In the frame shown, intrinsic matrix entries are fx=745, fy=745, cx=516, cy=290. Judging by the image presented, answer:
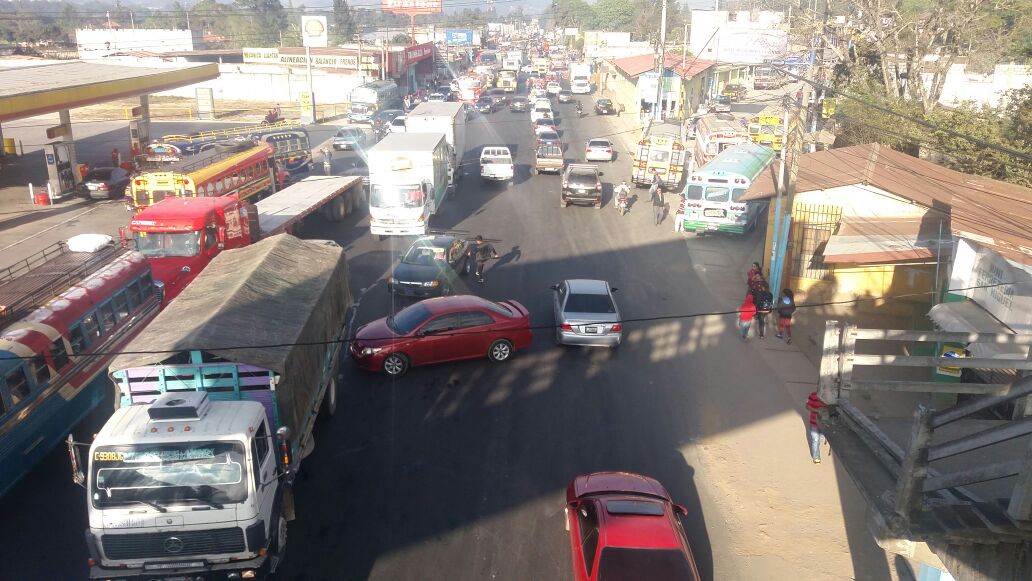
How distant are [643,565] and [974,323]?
24.3ft

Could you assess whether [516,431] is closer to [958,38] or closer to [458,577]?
[458,577]

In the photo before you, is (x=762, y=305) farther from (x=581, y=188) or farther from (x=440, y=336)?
(x=581, y=188)

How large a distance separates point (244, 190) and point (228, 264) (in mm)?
14712

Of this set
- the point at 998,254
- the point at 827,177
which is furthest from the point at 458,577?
the point at 827,177

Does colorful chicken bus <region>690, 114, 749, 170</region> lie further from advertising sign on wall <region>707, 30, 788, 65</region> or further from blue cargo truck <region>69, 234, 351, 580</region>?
blue cargo truck <region>69, 234, 351, 580</region>

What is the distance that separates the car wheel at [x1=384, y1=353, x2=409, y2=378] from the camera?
1445cm

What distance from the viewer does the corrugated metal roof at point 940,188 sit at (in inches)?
460

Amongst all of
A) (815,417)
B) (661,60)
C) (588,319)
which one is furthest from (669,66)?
(815,417)

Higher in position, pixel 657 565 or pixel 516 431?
pixel 657 565

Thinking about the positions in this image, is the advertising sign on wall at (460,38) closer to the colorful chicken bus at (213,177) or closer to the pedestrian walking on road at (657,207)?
the colorful chicken bus at (213,177)

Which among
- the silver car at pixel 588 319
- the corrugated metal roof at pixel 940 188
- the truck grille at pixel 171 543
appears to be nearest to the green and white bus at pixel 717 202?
the corrugated metal roof at pixel 940 188

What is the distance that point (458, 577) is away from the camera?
9023 mm

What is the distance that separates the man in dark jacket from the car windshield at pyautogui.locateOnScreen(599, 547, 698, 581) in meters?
12.8

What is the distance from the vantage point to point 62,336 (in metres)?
11.6
